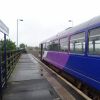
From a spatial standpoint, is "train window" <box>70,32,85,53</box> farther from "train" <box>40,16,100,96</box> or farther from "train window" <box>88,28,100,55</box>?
"train window" <box>88,28,100,55</box>

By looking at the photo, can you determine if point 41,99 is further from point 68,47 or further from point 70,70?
point 68,47

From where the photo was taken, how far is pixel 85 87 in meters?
13.2

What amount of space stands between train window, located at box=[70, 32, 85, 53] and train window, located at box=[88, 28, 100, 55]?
40.6 inches

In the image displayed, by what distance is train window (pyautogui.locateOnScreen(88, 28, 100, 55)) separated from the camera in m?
11.0

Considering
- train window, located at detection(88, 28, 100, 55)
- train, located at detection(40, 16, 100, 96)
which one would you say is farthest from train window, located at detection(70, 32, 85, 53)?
train window, located at detection(88, 28, 100, 55)

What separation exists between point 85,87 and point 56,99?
2.89m

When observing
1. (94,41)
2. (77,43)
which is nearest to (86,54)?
(94,41)

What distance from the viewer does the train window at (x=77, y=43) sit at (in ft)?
43.1

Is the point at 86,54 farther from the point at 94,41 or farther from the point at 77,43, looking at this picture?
the point at 77,43

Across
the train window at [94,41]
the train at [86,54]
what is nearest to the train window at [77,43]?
the train at [86,54]

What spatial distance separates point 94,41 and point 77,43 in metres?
2.97

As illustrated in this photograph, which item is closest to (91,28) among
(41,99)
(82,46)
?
(82,46)

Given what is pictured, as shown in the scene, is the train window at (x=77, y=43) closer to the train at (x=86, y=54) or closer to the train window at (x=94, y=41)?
the train at (x=86, y=54)

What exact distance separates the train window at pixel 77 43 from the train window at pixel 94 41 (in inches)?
40.6
